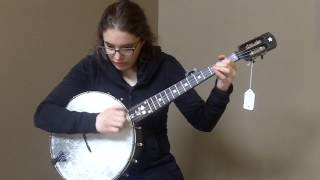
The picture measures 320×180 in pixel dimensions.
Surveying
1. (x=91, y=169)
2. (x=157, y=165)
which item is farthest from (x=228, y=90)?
(x=91, y=169)

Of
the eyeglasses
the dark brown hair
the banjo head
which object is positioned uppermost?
the dark brown hair

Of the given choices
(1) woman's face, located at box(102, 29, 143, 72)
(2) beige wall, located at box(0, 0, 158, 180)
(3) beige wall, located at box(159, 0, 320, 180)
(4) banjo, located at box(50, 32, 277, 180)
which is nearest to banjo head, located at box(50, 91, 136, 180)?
(4) banjo, located at box(50, 32, 277, 180)

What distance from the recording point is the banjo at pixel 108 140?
1490mm

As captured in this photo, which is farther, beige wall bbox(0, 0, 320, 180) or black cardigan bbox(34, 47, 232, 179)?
beige wall bbox(0, 0, 320, 180)

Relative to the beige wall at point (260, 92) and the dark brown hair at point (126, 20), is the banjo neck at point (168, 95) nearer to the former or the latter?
the dark brown hair at point (126, 20)

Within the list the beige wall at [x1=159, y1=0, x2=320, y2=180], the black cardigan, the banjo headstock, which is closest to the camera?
the banjo headstock

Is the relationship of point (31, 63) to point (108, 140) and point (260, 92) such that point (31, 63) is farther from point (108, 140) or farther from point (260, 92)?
point (260, 92)

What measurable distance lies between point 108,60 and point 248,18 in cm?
67

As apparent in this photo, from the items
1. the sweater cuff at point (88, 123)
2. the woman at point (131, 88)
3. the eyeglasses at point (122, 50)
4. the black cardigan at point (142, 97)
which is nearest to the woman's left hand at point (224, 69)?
the woman at point (131, 88)

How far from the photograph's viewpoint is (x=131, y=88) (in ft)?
5.36

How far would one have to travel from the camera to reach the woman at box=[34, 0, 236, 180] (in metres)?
1.53

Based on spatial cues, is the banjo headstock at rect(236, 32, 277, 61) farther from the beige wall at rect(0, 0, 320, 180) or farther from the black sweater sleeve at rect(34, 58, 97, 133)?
the black sweater sleeve at rect(34, 58, 97, 133)

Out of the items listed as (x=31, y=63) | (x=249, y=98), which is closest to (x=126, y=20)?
(x=249, y=98)

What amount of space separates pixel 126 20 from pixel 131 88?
23 cm
